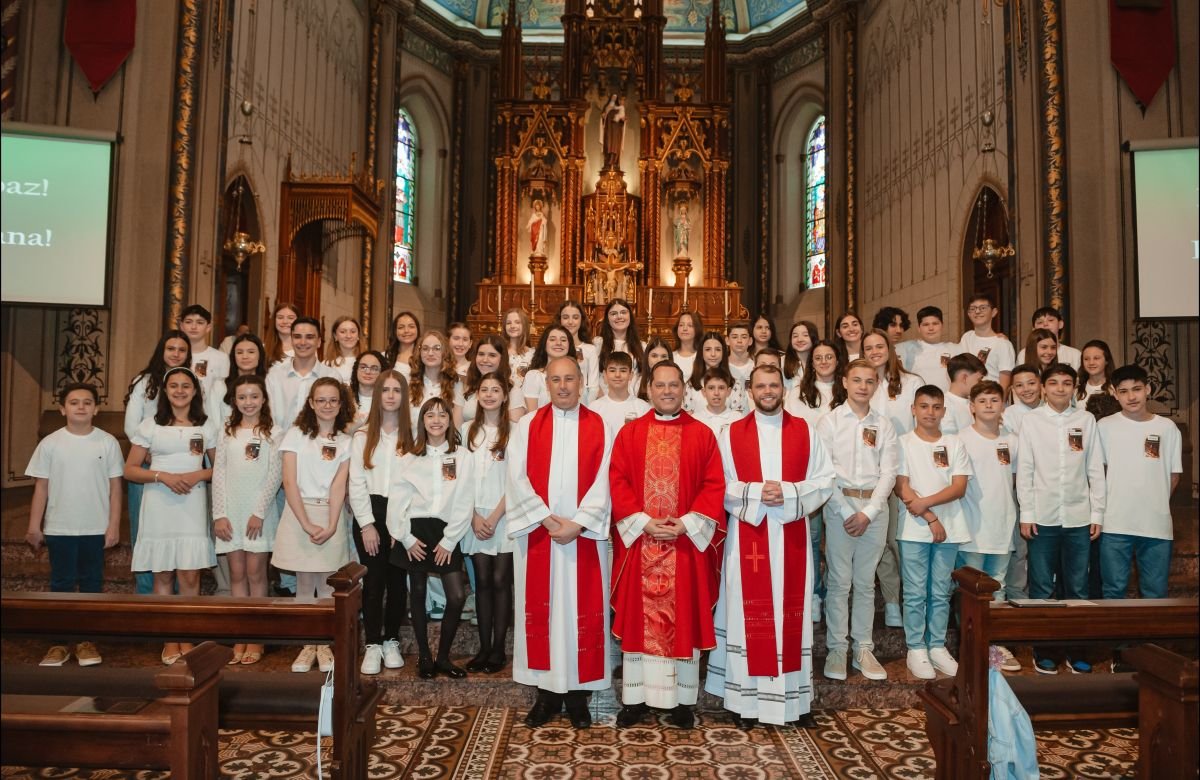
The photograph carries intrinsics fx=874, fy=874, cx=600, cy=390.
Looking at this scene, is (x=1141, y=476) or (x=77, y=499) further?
(x=1141, y=476)

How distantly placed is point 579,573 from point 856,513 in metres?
1.45

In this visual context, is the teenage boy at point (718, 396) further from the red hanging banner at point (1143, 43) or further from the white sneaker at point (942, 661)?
the red hanging banner at point (1143, 43)

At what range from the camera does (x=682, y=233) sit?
47.3 ft

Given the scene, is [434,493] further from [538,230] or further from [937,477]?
[538,230]

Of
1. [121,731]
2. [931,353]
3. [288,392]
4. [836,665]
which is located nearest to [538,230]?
[931,353]

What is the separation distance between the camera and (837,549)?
4.52 m

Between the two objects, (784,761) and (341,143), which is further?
(341,143)

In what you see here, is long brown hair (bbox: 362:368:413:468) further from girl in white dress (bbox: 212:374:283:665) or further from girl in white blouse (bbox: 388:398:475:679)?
girl in white dress (bbox: 212:374:283:665)

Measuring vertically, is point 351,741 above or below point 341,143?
below

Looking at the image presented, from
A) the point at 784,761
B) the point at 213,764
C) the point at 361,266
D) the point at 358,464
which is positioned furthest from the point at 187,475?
the point at 361,266

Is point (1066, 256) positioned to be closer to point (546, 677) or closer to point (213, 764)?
point (546, 677)

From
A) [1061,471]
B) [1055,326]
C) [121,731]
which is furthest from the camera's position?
[1055,326]

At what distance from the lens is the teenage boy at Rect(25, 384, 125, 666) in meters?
4.62

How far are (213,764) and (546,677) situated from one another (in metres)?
1.71
